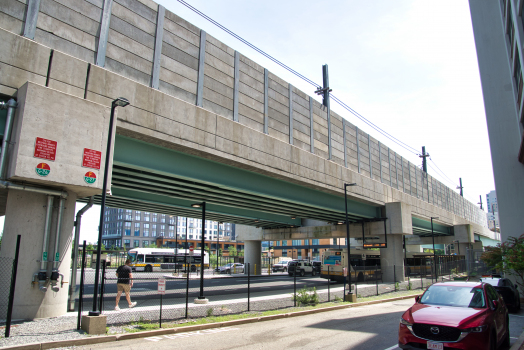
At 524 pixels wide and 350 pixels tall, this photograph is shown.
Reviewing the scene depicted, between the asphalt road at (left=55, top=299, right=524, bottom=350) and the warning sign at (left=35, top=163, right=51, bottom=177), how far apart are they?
5273 millimetres

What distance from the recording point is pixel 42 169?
10828mm

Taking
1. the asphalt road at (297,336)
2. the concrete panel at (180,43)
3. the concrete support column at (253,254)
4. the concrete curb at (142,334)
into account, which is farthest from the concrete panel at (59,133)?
the concrete support column at (253,254)

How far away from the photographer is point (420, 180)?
144ft

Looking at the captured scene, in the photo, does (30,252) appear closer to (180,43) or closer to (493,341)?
(180,43)

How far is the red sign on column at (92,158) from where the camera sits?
468 inches

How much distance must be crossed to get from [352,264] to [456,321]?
1070 inches

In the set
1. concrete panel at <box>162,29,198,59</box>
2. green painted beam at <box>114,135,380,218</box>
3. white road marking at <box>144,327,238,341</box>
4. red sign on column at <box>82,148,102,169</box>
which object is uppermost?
concrete panel at <box>162,29,198,59</box>

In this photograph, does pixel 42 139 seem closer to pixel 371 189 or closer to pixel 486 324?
pixel 486 324

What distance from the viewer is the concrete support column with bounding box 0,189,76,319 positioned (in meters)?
10.8

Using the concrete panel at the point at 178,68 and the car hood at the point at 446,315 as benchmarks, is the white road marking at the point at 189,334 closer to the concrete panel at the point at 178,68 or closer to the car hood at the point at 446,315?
the car hood at the point at 446,315

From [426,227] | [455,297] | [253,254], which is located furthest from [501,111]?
[253,254]

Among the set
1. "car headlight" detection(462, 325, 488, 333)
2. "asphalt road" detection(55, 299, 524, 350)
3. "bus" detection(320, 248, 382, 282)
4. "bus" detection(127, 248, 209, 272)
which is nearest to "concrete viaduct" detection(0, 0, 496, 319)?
"asphalt road" detection(55, 299, 524, 350)

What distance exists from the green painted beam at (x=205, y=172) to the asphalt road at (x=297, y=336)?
7.12 meters

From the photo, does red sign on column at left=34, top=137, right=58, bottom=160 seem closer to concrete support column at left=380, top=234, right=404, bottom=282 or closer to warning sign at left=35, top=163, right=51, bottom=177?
warning sign at left=35, top=163, right=51, bottom=177
